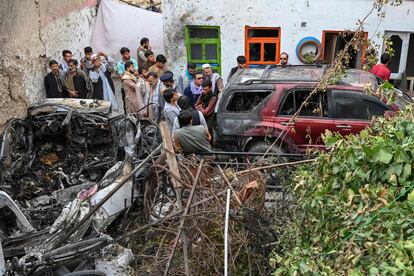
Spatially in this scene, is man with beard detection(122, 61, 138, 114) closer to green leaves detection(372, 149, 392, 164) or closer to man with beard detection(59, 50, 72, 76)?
man with beard detection(59, 50, 72, 76)

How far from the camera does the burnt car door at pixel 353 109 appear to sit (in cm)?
696

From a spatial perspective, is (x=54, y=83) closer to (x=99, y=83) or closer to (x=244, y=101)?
(x=99, y=83)

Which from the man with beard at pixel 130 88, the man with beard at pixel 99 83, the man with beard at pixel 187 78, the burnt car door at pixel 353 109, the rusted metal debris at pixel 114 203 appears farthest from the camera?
the man with beard at pixel 99 83

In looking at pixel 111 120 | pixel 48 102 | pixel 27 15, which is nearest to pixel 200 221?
pixel 111 120

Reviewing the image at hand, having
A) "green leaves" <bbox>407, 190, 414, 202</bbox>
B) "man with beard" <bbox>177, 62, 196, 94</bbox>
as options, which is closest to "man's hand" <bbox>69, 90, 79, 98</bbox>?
"man with beard" <bbox>177, 62, 196, 94</bbox>

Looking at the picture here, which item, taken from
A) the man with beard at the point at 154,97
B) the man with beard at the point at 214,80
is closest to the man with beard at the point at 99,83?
the man with beard at the point at 154,97

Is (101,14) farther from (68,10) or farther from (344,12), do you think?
(344,12)

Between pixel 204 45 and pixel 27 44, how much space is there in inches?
181

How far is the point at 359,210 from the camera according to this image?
3.08 m

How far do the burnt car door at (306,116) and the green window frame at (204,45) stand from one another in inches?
193

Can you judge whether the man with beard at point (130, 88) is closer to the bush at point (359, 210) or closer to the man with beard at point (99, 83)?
the man with beard at point (99, 83)

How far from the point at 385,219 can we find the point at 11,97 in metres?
7.36

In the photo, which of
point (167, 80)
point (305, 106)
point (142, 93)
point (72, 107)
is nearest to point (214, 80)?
point (167, 80)

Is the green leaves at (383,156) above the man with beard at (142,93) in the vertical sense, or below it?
above
